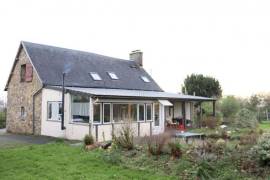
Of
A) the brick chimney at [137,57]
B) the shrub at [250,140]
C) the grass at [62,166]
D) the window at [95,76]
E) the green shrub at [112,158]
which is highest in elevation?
the brick chimney at [137,57]

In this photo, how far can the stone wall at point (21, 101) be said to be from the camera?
1944cm

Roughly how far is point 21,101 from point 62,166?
1398 cm

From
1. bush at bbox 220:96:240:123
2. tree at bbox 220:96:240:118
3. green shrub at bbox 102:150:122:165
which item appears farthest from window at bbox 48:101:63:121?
tree at bbox 220:96:240:118

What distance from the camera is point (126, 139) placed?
10711 mm

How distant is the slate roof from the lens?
20000 millimetres

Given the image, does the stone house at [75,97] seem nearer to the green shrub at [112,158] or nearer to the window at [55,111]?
the window at [55,111]

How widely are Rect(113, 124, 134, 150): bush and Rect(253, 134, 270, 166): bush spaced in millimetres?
4406

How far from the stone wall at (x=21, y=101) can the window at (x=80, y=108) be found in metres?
3.47

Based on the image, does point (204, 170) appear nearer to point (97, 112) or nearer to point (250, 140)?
point (250, 140)

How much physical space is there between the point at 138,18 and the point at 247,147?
405 inches

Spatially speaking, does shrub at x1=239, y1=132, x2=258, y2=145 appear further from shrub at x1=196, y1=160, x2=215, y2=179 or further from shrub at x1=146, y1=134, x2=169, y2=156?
shrub at x1=146, y1=134, x2=169, y2=156

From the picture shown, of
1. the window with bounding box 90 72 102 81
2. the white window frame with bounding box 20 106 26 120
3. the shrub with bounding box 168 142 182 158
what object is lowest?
the shrub with bounding box 168 142 182 158

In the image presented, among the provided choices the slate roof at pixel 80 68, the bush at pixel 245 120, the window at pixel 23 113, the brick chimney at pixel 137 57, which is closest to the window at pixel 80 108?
the slate roof at pixel 80 68

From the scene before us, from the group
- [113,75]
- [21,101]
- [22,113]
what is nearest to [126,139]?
[22,113]
